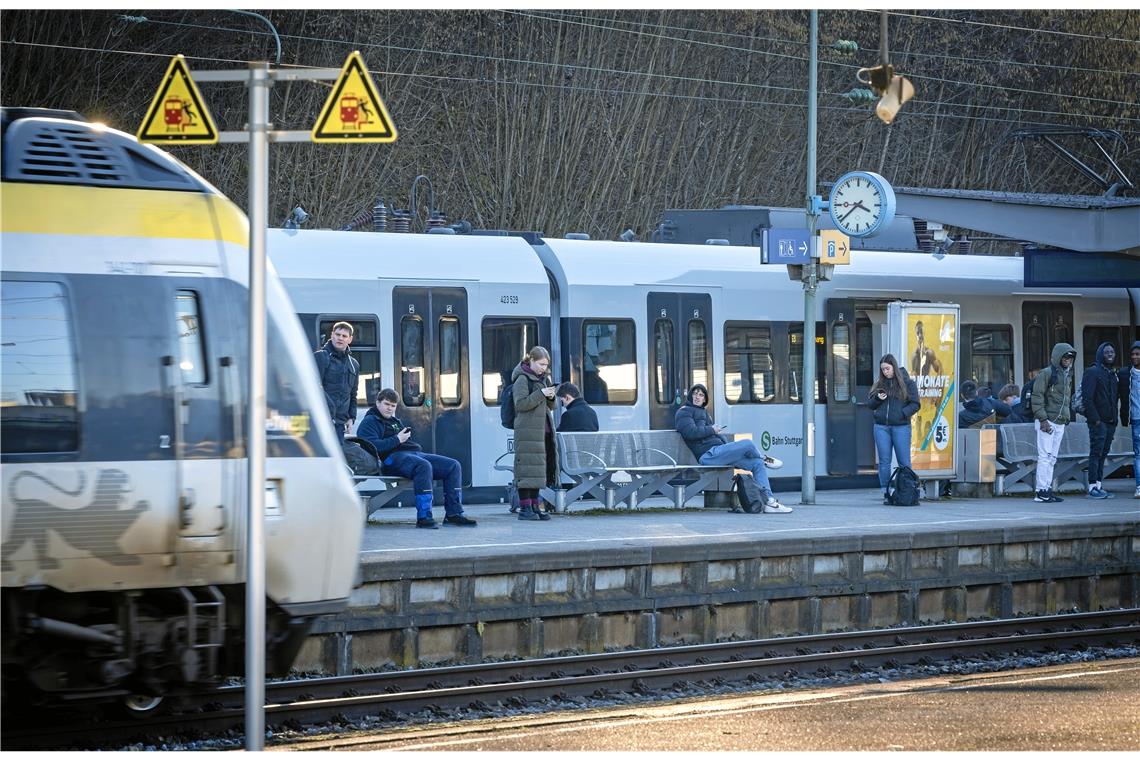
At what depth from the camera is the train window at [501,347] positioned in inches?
794

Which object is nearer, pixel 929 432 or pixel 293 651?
pixel 293 651

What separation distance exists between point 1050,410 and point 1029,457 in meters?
1.76

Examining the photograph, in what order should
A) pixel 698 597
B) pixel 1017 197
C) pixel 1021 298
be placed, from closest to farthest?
1. pixel 698 597
2. pixel 1017 197
3. pixel 1021 298

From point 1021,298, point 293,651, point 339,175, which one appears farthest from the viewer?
point 339,175

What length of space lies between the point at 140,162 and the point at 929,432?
1295cm

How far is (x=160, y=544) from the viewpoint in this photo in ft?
31.3

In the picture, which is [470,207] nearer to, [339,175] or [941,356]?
[339,175]

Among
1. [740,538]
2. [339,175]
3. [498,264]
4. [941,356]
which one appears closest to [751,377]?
[941,356]

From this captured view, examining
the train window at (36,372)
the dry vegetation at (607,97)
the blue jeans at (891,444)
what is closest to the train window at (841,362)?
the blue jeans at (891,444)

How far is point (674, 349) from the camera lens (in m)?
21.6

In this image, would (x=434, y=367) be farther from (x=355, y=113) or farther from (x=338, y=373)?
(x=355, y=113)

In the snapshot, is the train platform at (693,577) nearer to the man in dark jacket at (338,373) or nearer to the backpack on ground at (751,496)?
the backpack on ground at (751,496)

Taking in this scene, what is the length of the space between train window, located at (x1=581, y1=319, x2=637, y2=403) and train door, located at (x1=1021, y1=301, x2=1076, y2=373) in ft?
22.1

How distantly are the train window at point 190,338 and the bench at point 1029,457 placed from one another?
14250 mm
